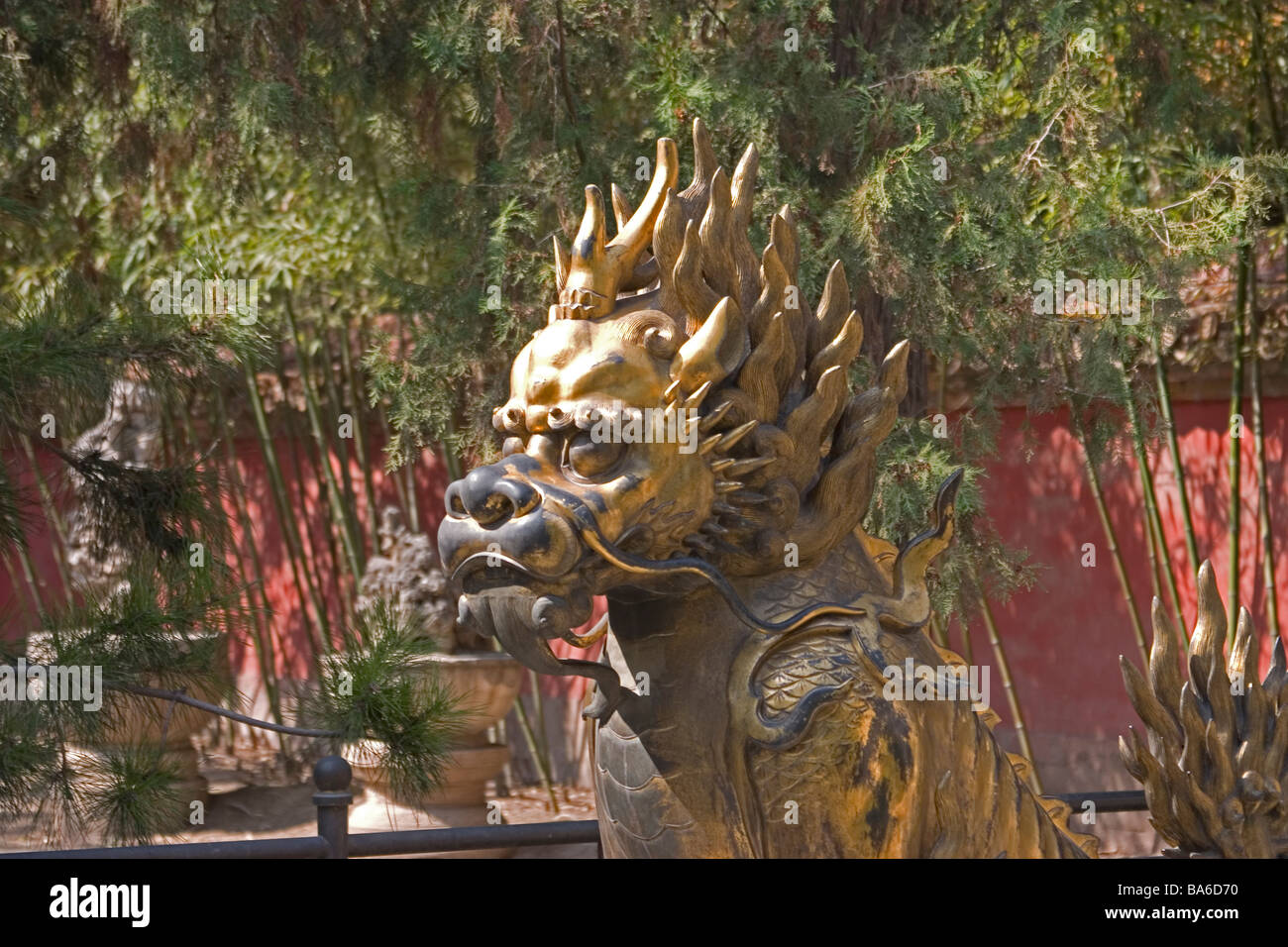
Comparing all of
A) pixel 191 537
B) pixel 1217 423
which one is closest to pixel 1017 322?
pixel 1217 423

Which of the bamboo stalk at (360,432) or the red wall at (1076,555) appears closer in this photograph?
the red wall at (1076,555)

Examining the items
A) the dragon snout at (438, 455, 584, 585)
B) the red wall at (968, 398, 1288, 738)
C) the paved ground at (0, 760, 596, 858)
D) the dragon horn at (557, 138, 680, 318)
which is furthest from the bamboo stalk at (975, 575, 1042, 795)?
the dragon snout at (438, 455, 584, 585)

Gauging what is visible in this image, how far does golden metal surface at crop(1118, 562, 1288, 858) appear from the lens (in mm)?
1968

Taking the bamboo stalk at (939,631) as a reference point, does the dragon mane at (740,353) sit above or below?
above

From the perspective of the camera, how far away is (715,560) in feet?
5.63

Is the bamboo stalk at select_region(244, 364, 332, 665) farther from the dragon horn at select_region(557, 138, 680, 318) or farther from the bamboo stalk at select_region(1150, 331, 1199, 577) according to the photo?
the dragon horn at select_region(557, 138, 680, 318)

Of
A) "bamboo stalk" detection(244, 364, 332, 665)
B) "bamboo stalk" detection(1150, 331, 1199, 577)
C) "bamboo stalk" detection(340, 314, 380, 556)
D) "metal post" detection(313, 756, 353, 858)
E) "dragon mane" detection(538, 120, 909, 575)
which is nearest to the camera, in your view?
"dragon mane" detection(538, 120, 909, 575)

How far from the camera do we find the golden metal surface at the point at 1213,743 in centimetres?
197

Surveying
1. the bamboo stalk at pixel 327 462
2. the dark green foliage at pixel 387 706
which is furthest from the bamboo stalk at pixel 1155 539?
the bamboo stalk at pixel 327 462

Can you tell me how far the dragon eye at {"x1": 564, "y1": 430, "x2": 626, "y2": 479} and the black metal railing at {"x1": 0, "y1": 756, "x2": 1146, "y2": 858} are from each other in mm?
767

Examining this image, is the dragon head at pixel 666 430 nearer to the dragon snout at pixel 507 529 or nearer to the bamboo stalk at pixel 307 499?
the dragon snout at pixel 507 529

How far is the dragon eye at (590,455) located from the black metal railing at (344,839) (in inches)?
30.2

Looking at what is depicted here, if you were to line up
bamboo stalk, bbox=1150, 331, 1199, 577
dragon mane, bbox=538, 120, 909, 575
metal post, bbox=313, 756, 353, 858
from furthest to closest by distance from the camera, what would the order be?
bamboo stalk, bbox=1150, 331, 1199, 577 → metal post, bbox=313, 756, 353, 858 → dragon mane, bbox=538, 120, 909, 575

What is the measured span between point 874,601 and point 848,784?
0.22m
